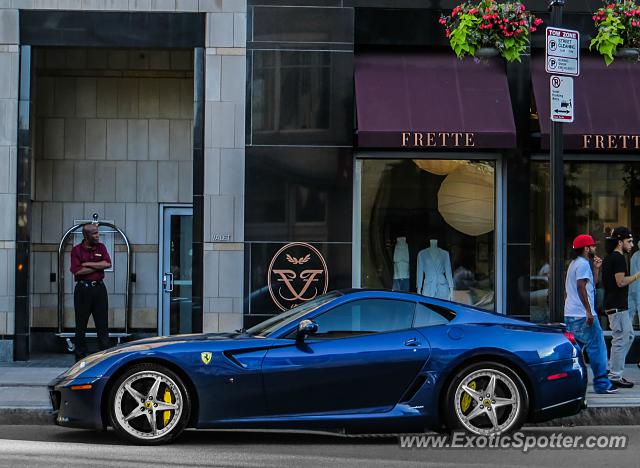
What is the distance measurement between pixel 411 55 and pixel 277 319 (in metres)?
6.18

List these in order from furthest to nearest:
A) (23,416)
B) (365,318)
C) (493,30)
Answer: (493,30) < (23,416) < (365,318)

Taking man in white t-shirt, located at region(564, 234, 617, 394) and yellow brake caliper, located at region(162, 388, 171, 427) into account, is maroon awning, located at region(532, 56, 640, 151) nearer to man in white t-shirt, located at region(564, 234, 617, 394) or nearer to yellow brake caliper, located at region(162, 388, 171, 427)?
man in white t-shirt, located at region(564, 234, 617, 394)

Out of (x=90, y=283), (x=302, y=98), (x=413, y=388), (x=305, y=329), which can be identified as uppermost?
(x=302, y=98)

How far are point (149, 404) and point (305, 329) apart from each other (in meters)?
1.35

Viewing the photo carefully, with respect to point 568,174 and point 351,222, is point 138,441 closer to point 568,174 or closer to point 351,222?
point 351,222

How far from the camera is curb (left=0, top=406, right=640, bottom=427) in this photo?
9375mm

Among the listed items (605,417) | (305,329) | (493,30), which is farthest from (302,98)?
(305,329)

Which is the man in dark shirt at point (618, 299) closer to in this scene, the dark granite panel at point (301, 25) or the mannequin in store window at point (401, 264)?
the mannequin in store window at point (401, 264)

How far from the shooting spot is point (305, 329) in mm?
7824

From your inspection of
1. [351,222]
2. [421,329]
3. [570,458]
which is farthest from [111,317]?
[570,458]

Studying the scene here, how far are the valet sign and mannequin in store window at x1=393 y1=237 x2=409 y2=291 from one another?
4088 mm

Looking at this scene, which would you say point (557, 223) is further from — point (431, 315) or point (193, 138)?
point (193, 138)

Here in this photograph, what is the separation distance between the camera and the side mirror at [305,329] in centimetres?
782

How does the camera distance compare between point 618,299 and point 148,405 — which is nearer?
point 148,405
